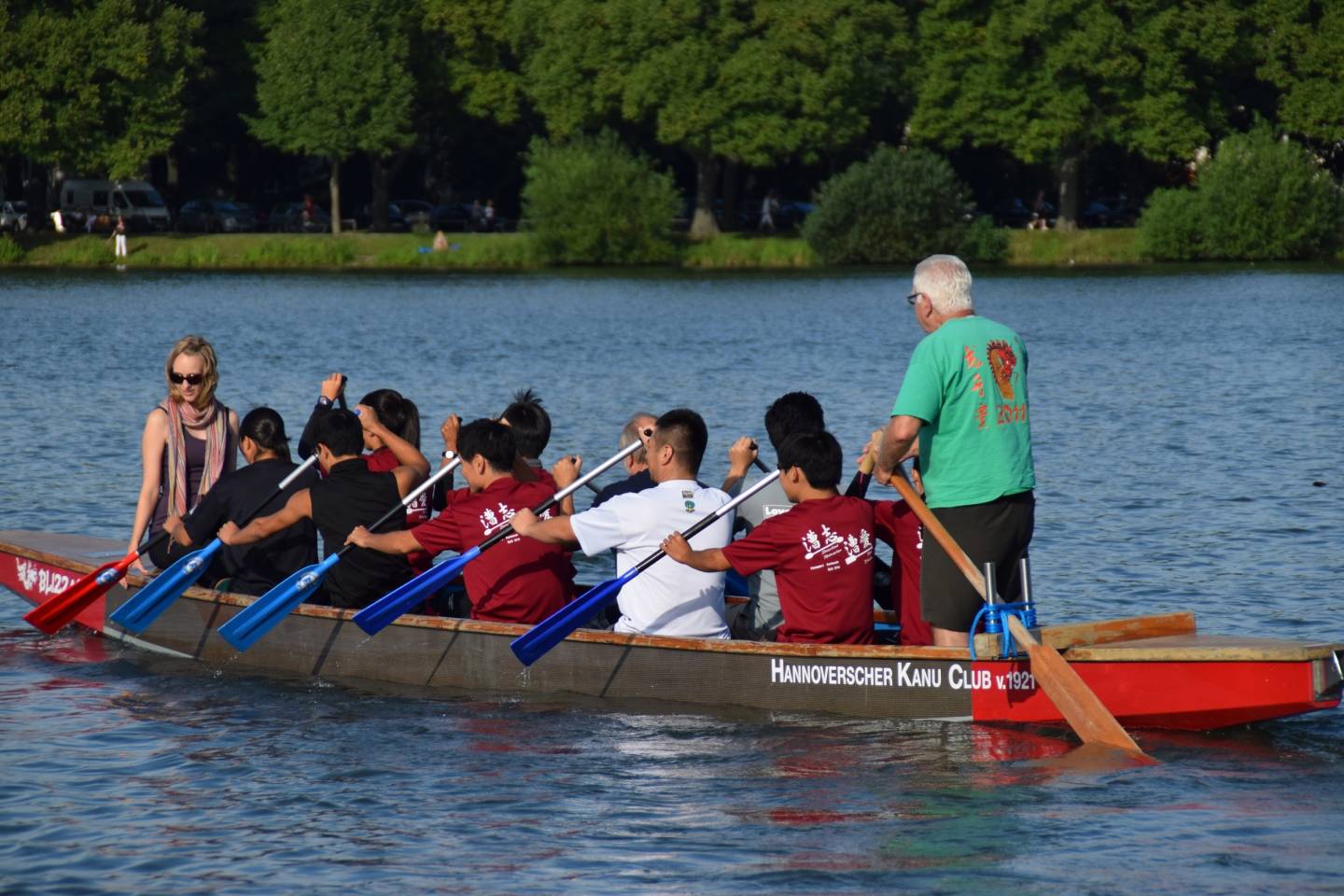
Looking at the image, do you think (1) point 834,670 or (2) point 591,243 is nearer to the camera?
(1) point 834,670

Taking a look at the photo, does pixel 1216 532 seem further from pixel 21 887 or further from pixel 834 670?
pixel 21 887

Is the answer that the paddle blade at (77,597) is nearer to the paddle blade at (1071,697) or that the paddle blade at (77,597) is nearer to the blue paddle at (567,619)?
the blue paddle at (567,619)

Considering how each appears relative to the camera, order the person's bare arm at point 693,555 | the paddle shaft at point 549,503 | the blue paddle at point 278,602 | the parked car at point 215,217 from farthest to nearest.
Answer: the parked car at point 215,217 < the blue paddle at point 278,602 < the paddle shaft at point 549,503 < the person's bare arm at point 693,555

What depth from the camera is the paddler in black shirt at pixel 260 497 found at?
1153cm

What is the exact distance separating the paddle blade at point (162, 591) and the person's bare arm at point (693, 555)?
324 cm

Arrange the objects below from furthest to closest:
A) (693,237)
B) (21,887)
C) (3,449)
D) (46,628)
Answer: (693,237) < (3,449) < (46,628) < (21,887)

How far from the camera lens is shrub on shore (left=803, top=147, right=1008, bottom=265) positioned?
5988cm

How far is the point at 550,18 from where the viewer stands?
2584 inches

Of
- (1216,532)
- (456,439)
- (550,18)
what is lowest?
(1216,532)

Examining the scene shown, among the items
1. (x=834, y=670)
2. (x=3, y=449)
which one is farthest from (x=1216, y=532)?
(x=3, y=449)

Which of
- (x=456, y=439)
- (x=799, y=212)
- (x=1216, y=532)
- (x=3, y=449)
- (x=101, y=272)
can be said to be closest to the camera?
(x=456, y=439)

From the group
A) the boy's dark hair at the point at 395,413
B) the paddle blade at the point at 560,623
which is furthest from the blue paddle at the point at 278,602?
the paddle blade at the point at 560,623

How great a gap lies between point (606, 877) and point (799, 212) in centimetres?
6294

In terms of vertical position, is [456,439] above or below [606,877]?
above
